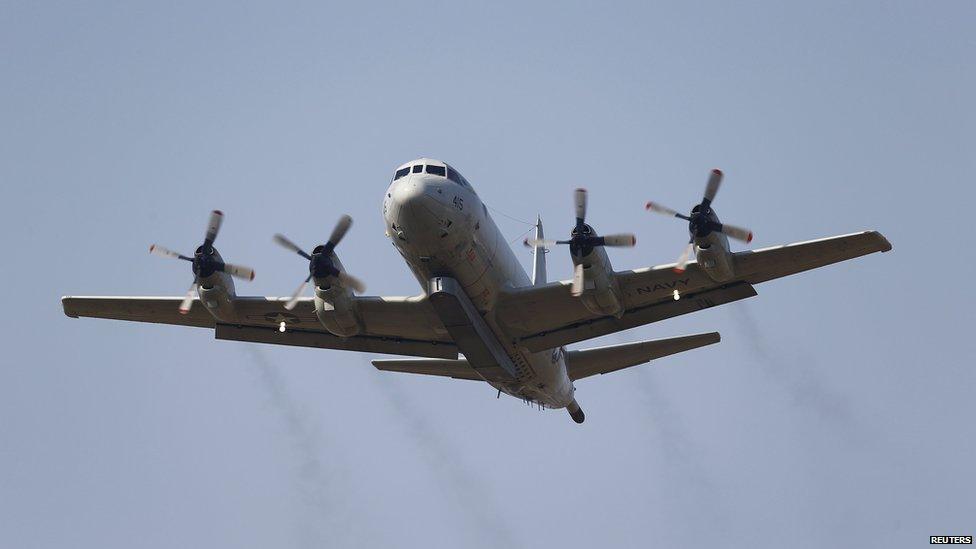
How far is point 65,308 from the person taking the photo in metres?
36.1

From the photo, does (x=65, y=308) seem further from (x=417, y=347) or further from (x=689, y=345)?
(x=689, y=345)

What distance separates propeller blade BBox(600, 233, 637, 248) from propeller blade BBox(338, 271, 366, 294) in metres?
6.66

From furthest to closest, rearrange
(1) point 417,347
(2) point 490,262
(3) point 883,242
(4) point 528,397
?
1. (4) point 528,397
2. (1) point 417,347
3. (2) point 490,262
4. (3) point 883,242

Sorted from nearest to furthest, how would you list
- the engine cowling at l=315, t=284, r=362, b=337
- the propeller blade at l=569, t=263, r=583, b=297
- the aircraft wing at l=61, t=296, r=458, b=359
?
the propeller blade at l=569, t=263, r=583, b=297, the engine cowling at l=315, t=284, r=362, b=337, the aircraft wing at l=61, t=296, r=458, b=359

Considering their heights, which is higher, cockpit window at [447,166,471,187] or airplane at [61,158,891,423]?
cockpit window at [447,166,471,187]

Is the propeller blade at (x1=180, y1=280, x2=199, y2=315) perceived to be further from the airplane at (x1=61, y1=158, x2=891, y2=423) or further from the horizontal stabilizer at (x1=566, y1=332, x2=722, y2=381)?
the horizontal stabilizer at (x1=566, y1=332, x2=722, y2=381)

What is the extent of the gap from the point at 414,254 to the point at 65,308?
12242 millimetres

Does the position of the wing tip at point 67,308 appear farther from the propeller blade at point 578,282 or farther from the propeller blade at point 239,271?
the propeller blade at point 578,282

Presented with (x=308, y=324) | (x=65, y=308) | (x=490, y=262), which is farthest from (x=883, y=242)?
(x=65, y=308)

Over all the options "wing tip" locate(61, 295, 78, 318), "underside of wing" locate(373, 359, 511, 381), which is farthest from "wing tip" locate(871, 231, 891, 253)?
"wing tip" locate(61, 295, 78, 318)

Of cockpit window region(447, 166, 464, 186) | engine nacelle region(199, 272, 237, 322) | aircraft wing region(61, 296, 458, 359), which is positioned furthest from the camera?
aircraft wing region(61, 296, 458, 359)

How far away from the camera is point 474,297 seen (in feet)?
106

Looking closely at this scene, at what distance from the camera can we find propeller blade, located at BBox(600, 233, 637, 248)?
31.1 metres

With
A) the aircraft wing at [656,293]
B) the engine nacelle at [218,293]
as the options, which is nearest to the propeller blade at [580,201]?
the aircraft wing at [656,293]
